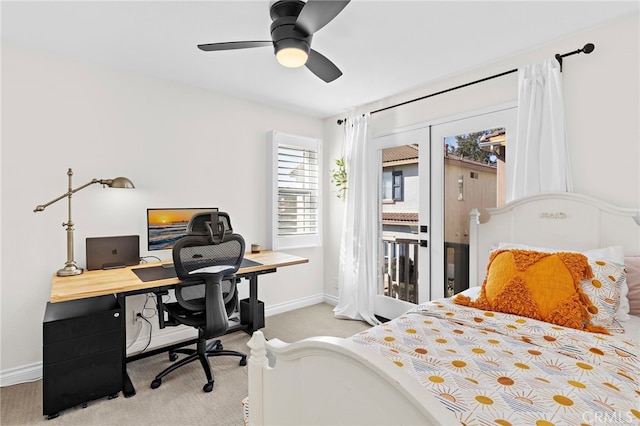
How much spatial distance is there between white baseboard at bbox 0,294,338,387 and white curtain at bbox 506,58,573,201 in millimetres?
2670

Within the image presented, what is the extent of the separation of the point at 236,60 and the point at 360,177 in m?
1.79

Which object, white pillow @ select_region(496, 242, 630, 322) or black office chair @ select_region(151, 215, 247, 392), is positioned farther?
black office chair @ select_region(151, 215, 247, 392)

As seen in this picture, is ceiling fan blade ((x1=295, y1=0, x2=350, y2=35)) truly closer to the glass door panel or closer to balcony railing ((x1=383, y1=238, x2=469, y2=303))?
the glass door panel

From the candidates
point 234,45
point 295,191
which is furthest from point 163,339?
point 234,45

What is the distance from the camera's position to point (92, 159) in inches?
107

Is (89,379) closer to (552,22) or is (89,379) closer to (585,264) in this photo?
(585,264)

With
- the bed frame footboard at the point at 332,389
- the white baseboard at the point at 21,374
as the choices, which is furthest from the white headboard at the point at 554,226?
the white baseboard at the point at 21,374

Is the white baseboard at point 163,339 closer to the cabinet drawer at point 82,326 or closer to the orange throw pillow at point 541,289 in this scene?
the cabinet drawer at point 82,326

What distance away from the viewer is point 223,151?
3.49 meters

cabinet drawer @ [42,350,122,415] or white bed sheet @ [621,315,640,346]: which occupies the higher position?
white bed sheet @ [621,315,640,346]

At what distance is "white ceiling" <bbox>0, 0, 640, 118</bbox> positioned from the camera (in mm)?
1987

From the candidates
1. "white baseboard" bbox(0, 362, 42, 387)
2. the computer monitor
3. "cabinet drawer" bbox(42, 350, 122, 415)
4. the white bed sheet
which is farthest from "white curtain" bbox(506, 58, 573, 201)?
"white baseboard" bbox(0, 362, 42, 387)

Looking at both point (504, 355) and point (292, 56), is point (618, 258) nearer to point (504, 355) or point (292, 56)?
point (504, 355)

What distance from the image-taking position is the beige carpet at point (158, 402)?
2014 millimetres
